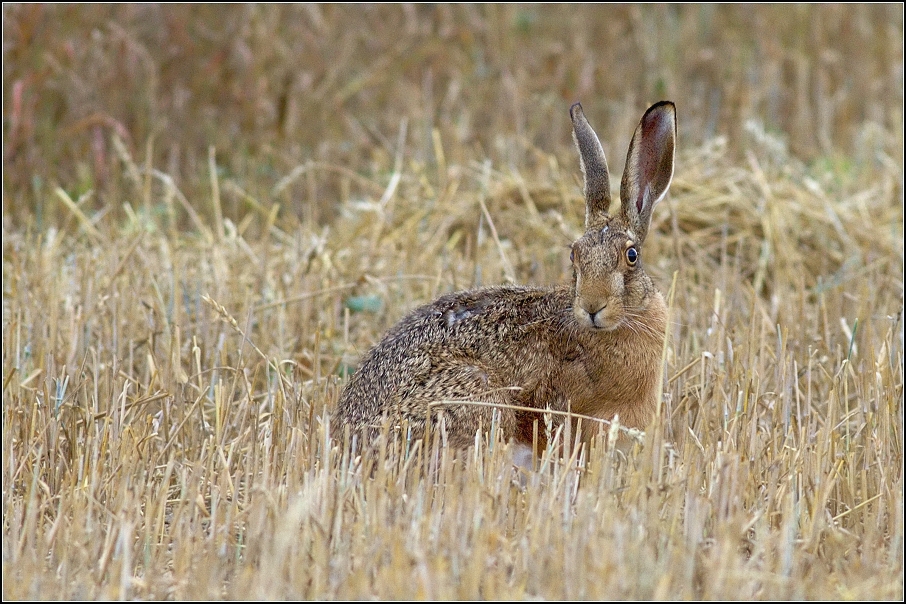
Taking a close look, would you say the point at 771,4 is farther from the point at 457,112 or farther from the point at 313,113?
the point at 313,113

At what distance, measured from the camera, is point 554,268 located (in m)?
6.71

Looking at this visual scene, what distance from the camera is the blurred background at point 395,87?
847cm

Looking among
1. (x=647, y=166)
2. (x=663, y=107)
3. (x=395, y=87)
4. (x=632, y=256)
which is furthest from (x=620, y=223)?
(x=395, y=87)

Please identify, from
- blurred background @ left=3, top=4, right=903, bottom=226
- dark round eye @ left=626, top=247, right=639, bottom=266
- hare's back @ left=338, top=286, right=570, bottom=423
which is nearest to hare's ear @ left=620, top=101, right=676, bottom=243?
dark round eye @ left=626, top=247, right=639, bottom=266

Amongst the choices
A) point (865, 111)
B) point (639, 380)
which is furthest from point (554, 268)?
point (865, 111)

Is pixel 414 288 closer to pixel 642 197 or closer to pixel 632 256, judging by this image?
pixel 642 197

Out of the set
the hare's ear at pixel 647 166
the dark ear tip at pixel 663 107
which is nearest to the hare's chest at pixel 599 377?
the hare's ear at pixel 647 166

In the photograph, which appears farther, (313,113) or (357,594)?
(313,113)

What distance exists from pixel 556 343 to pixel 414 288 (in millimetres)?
1997

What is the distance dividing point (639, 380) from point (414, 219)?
291 cm

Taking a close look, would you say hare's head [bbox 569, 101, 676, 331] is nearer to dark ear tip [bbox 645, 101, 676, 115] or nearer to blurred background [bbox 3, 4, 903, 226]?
dark ear tip [bbox 645, 101, 676, 115]

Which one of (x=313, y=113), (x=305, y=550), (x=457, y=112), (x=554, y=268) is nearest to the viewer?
(x=305, y=550)

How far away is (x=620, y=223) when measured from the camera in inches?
184

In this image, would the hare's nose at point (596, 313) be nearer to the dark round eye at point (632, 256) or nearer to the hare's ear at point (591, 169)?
the dark round eye at point (632, 256)
